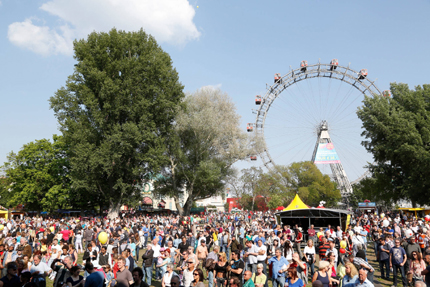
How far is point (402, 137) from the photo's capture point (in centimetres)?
3127

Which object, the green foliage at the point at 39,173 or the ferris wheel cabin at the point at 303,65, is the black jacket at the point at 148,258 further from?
the ferris wheel cabin at the point at 303,65

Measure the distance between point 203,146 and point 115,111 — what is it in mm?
9942

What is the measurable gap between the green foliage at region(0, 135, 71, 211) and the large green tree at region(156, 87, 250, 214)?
14347 millimetres

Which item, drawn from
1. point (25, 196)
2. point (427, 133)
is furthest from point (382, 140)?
point (25, 196)

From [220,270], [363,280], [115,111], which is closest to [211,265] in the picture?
[220,270]

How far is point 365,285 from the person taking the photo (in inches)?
225

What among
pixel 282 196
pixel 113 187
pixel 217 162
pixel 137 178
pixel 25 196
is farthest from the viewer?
pixel 282 196

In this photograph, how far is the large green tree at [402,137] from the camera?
30.9 m

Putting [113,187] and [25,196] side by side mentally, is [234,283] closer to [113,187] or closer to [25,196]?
[113,187]

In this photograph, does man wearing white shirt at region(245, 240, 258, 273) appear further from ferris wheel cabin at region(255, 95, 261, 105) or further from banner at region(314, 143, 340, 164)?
banner at region(314, 143, 340, 164)

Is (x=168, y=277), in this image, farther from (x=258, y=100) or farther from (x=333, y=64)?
(x=333, y=64)

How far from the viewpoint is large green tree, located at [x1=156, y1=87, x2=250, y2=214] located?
36.2m

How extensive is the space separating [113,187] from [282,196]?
36.8 metres

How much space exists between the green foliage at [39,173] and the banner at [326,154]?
124 ft
